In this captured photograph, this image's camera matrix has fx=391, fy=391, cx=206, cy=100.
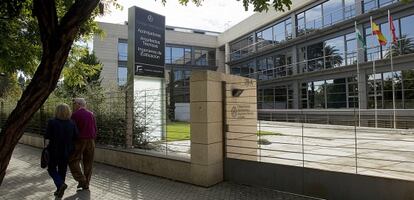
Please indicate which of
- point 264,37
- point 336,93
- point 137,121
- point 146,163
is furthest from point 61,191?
point 264,37

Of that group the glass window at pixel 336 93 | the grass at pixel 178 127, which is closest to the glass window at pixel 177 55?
the glass window at pixel 336 93

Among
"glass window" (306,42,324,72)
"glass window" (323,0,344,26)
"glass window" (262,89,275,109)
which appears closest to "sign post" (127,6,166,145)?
"glass window" (323,0,344,26)

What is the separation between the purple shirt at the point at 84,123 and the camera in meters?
7.28

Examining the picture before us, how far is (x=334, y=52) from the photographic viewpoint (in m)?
27.3

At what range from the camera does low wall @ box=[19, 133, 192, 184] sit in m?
7.78

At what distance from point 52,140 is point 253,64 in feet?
107

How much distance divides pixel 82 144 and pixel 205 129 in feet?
7.62

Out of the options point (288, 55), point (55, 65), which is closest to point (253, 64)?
point (288, 55)

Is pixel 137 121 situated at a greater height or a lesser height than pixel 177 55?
lesser

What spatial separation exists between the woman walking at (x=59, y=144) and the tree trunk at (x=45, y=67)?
9.37 feet

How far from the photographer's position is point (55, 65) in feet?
13.1

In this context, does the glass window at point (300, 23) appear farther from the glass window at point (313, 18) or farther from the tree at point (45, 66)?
the tree at point (45, 66)

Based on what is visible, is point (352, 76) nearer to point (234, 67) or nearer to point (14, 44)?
point (234, 67)

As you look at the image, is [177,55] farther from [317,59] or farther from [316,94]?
[316,94]
